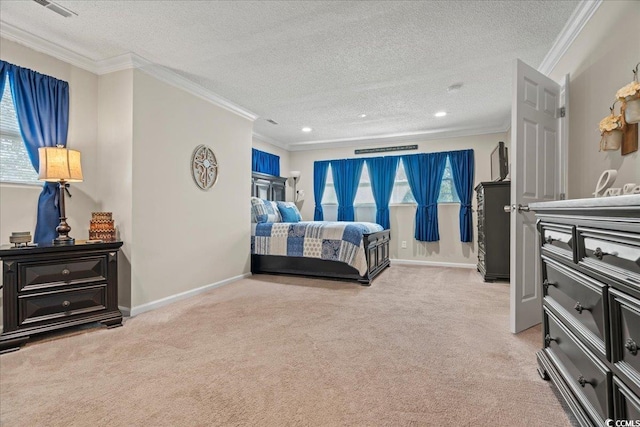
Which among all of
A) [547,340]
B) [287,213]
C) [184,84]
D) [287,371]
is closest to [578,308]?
[547,340]

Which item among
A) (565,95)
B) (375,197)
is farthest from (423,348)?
(375,197)

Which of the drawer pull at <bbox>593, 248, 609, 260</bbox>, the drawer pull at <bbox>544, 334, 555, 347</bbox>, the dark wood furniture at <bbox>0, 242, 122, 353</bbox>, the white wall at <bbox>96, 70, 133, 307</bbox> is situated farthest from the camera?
the white wall at <bbox>96, 70, 133, 307</bbox>

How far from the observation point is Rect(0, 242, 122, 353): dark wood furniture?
6.84 feet

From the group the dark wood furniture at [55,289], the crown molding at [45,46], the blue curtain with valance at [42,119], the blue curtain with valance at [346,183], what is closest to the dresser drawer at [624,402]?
the dark wood furniture at [55,289]

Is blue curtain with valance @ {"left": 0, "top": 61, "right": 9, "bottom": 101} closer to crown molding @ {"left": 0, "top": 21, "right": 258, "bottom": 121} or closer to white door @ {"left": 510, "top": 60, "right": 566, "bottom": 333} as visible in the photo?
crown molding @ {"left": 0, "top": 21, "right": 258, "bottom": 121}

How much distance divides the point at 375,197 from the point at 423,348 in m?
4.13

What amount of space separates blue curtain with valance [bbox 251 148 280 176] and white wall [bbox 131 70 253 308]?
44.1 inches

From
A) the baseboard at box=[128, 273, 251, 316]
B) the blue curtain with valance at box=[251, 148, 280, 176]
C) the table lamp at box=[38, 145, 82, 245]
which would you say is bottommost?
the baseboard at box=[128, 273, 251, 316]

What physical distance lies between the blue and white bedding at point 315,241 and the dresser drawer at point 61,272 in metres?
2.24

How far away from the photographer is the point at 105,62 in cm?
288

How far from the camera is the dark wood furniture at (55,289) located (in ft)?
6.84

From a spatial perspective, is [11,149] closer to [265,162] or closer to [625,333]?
[265,162]

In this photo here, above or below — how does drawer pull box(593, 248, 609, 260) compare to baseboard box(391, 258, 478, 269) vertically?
above

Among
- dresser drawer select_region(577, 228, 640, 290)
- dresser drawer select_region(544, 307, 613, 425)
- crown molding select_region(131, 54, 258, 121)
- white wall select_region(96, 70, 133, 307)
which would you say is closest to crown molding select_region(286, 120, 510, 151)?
crown molding select_region(131, 54, 258, 121)
